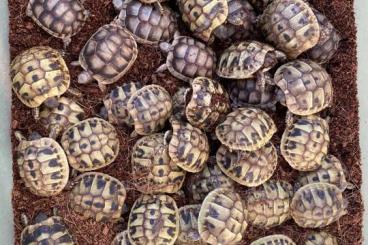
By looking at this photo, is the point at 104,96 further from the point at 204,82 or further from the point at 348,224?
the point at 348,224

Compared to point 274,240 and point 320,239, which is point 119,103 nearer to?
point 274,240

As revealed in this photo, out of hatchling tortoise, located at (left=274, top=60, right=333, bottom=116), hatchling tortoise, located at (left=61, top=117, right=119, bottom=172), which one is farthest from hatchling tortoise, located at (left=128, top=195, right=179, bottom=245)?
hatchling tortoise, located at (left=274, top=60, right=333, bottom=116)

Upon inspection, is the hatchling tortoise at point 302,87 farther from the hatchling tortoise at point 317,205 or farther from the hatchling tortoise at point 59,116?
the hatchling tortoise at point 59,116

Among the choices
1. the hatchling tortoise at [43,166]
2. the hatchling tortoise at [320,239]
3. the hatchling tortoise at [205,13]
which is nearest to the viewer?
the hatchling tortoise at [43,166]

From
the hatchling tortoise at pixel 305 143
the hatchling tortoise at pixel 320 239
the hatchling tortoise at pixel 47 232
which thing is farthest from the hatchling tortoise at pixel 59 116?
the hatchling tortoise at pixel 320 239

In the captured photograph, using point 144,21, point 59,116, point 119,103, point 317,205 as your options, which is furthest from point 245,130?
point 59,116

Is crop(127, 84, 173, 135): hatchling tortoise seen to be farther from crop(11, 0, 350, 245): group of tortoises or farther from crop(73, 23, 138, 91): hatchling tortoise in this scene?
crop(73, 23, 138, 91): hatchling tortoise

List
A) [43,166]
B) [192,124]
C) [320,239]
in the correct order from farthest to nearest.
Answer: [320,239], [192,124], [43,166]
